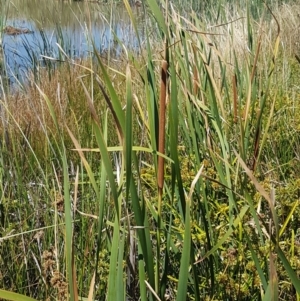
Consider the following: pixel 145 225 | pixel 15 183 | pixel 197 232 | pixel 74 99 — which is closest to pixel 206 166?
pixel 197 232

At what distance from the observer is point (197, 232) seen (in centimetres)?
89

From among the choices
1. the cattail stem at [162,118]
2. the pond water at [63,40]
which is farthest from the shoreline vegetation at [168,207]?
the pond water at [63,40]

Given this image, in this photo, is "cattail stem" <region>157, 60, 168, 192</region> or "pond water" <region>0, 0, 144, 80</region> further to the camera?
"pond water" <region>0, 0, 144, 80</region>

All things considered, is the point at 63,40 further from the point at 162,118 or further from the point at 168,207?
the point at 162,118

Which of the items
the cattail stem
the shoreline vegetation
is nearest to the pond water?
the shoreline vegetation

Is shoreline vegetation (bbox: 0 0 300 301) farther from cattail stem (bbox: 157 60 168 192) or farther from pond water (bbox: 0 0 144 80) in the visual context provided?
pond water (bbox: 0 0 144 80)

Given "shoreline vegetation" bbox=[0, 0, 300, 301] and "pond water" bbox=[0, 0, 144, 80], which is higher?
"pond water" bbox=[0, 0, 144, 80]

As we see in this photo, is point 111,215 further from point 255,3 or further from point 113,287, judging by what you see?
point 255,3

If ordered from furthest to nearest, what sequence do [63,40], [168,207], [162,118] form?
[63,40] < [168,207] < [162,118]

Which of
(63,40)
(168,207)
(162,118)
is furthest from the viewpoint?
(63,40)

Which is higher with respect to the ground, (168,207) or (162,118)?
(162,118)

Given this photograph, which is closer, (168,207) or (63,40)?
(168,207)

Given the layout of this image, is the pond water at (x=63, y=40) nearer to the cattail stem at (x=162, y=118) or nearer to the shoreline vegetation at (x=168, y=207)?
the shoreline vegetation at (x=168, y=207)

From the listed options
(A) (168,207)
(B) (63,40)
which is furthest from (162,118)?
(B) (63,40)
